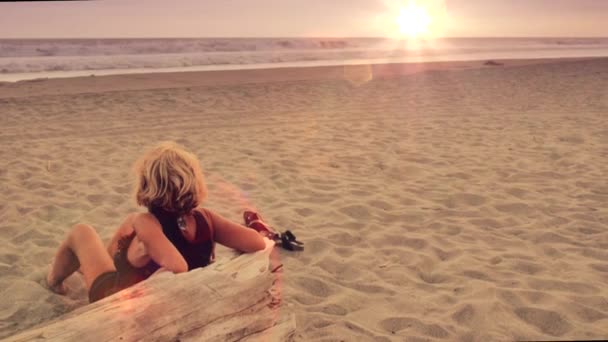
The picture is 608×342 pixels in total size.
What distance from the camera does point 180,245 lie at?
295cm

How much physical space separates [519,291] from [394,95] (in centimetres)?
1041

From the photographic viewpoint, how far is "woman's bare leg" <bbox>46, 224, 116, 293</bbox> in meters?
3.16

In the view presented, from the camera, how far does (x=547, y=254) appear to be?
4.36 metres

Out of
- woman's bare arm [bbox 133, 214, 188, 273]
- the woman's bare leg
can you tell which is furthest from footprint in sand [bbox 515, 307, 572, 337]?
the woman's bare leg

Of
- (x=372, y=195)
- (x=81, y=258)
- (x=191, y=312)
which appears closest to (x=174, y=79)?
(x=372, y=195)

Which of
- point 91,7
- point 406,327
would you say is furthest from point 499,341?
Result: point 91,7

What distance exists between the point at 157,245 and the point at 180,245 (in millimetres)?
182

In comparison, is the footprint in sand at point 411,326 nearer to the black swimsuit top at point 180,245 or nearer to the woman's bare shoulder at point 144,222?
the black swimsuit top at point 180,245

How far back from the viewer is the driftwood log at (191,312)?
2.25m

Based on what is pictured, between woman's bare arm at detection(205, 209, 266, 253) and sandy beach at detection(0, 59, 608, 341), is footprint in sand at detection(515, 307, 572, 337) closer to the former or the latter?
sandy beach at detection(0, 59, 608, 341)

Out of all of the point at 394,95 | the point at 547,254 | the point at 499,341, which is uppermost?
the point at 394,95

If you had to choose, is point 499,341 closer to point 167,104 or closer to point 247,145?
point 247,145

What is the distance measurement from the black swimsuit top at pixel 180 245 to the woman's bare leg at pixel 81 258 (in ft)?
0.45

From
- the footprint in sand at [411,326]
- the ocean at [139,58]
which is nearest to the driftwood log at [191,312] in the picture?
the footprint in sand at [411,326]
